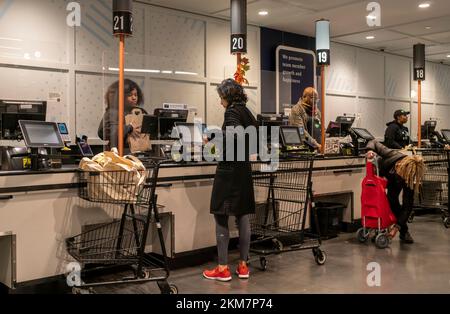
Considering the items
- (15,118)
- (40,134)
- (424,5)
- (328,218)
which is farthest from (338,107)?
(40,134)

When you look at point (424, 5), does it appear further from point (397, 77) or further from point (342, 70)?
point (397, 77)

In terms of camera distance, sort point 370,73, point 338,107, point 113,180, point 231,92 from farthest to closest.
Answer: point 370,73 < point 338,107 < point 231,92 < point 113,180

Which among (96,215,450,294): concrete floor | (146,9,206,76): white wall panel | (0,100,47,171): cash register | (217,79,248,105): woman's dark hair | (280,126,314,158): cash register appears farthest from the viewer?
(146,9,206,76): white wall panel

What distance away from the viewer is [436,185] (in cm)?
685

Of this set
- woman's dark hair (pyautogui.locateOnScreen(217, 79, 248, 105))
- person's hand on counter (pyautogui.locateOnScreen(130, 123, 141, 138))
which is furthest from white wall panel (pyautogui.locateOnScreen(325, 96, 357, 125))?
woman's dark hair (pyautogui.locateOnScreen(217, 79, 248, 105))

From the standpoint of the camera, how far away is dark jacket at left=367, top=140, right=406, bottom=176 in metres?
5.50

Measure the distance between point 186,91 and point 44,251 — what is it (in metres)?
4.37

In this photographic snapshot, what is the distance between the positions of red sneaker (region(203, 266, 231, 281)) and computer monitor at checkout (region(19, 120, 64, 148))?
64.4 inches

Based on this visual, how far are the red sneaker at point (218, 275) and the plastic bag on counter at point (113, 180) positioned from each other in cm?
113

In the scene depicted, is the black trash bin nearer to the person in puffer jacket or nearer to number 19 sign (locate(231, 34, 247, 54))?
the person in puffer jacket

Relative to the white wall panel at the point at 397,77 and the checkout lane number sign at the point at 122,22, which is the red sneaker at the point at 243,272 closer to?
the checkout lane number sign at the point at 122,22

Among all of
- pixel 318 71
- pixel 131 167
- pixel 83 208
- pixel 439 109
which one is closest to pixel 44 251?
pixel 83 208

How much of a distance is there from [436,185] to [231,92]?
420cm
